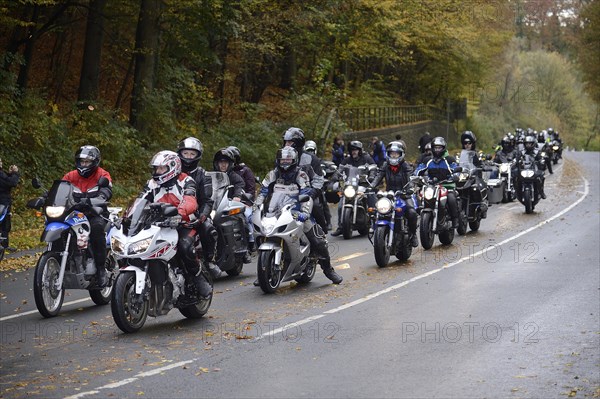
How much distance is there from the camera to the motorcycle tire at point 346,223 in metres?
22.3

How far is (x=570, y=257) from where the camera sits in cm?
1955

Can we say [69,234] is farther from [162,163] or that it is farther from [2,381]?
[2,381]

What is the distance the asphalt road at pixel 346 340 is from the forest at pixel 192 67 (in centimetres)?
1092

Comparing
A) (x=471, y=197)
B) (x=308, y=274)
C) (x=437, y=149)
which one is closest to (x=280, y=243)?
(x=308, y=274)

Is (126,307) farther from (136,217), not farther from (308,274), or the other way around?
(308,274)

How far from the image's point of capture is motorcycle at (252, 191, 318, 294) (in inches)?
566

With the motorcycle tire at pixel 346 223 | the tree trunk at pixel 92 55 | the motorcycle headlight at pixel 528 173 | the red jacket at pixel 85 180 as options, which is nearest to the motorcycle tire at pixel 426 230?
the motorcycle tire at pixel 346 223

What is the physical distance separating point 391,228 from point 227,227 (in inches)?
121

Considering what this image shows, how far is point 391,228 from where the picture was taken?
17703 mm

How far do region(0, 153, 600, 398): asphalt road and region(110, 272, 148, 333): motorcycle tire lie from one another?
0.13m

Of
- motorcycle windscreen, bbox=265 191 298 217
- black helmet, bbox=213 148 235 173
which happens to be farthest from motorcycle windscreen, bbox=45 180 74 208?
black helmet, bbox=213 148 235 173

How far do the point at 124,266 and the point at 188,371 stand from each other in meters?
2.19

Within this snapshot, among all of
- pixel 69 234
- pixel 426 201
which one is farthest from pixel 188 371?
pixel 426 201

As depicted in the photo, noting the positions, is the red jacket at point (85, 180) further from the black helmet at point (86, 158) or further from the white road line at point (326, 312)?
the white road line at point (326, 312)
